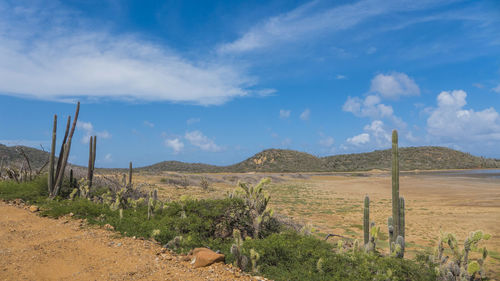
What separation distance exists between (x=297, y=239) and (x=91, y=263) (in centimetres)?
417

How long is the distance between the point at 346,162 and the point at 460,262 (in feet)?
264

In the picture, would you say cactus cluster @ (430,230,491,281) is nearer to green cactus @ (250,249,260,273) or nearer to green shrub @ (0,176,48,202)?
green cactus @ (250,249,260,273)

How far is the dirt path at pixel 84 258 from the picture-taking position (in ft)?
17.1

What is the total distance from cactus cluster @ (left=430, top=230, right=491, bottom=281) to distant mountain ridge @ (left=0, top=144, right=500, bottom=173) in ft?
223

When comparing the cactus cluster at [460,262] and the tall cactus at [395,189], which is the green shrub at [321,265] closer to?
the cactus cluster at [460,262]

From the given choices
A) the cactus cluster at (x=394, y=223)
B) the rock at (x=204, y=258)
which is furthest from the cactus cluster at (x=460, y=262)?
the rock at (x=204, y=258)

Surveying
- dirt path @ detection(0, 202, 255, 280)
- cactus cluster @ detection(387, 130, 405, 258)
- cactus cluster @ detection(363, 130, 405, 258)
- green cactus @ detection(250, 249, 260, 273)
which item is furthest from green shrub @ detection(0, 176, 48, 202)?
cactus cluster @ detection(387, 130, 405, 258)

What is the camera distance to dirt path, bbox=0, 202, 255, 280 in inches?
205

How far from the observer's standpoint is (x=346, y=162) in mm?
83750

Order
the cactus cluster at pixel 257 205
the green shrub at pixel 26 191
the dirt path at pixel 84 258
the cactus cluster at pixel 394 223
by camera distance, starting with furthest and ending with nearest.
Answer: the green shrub at pixel 26 191 < the cactus cluster at pixel 257 205 < the cactus cluster at pixel 394 223 < the dirt path at pixel 84 258

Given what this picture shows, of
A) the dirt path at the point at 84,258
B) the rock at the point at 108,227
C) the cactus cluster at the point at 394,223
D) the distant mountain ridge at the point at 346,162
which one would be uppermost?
the distant mountain ridge at the point at 346,162

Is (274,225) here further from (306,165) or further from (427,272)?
(306,165)

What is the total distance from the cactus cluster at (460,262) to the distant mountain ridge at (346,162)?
67.9 meters

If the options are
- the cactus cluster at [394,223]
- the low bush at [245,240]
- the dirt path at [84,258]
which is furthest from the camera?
the cactus cluster at [394,223]
